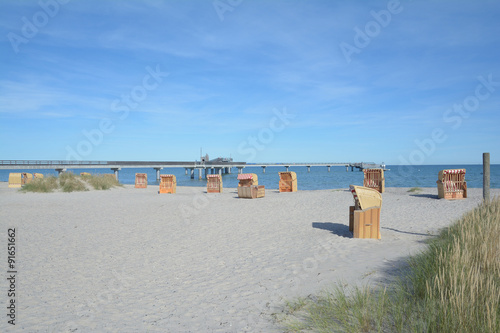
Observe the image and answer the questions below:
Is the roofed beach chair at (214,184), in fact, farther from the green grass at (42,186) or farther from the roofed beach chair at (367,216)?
the roofed beach chair at (367,216)

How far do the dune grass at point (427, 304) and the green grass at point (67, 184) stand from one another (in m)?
20.6

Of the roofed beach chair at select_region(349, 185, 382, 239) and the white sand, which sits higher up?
the roofed beach chair at select_region(349, 185, 382, 239)

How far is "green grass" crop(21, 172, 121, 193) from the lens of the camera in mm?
20156

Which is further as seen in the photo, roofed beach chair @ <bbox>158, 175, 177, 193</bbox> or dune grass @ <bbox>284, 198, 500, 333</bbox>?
roofed beach chair @ <bbox>158, 175, 177, 193</bbox>

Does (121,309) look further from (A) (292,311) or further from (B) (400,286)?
(B) (400,286)

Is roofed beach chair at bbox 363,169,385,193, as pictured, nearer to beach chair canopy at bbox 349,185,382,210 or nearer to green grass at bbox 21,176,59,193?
beach chair canopy at bbox 349,185,382,210

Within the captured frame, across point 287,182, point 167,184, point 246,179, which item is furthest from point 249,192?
point 167,184

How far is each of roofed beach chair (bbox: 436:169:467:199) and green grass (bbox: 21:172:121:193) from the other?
66.8 feet

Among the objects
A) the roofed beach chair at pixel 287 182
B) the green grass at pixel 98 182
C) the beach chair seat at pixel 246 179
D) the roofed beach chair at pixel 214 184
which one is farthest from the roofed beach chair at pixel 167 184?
the roofed beach chair at pixel 287 182

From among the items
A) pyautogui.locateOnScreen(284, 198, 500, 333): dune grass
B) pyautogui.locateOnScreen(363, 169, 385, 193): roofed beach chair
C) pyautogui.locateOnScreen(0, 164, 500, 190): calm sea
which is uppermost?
pyautogui.locateOnScreen(363, 169, 385, 193): roofed beach chair

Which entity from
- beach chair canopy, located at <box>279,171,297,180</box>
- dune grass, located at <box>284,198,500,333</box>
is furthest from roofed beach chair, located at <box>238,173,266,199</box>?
dune grass, located at <box>284,198,500,333</box>

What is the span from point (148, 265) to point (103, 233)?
3.24 m

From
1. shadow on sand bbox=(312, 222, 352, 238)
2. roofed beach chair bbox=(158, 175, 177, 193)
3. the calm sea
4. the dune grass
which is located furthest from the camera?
the calm sea

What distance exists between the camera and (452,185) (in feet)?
49.4
